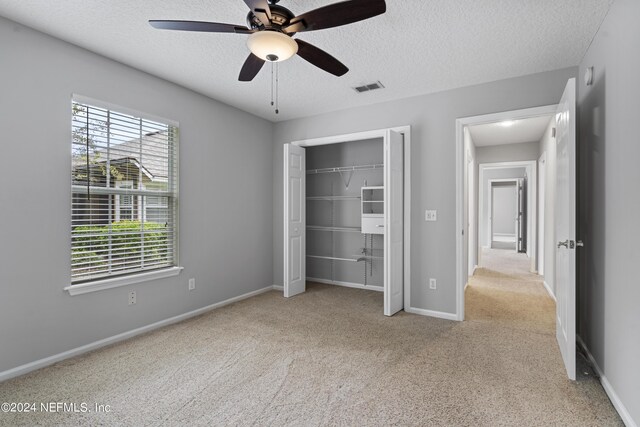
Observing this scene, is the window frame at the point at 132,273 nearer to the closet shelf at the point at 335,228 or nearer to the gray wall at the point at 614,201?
the closet shelf at the point at 335,228

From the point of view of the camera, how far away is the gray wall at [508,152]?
6285mm

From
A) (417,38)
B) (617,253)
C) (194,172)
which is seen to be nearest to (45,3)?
(194,172)

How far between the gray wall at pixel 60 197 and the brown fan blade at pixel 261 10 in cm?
182

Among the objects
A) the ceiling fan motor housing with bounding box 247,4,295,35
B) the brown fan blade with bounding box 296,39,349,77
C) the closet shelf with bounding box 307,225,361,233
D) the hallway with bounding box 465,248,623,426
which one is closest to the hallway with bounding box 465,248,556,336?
the hallway with bounding box 465,248,623,426

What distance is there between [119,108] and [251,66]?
1429 mm

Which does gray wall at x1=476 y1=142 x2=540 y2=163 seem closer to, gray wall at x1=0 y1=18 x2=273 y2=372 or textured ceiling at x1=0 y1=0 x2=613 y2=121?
textured ceiling at x1=0 y1=0 x2=613 y2=121

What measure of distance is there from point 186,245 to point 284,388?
2.03 meters

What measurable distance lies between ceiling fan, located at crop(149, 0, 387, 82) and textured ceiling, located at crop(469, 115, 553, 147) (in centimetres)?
357

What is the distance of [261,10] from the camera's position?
1.76m

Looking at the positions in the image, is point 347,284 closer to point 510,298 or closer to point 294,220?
point 294,220

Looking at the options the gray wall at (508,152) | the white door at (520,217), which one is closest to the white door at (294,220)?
the gray wall at (508,152)

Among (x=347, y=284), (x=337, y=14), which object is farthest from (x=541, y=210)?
(x=337, y=14)

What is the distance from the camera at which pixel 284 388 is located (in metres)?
2.16

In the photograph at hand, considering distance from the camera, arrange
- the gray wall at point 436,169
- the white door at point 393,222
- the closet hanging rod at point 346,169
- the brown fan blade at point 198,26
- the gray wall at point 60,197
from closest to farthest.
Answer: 1. the brown fan blade at point 198,26
2. the gray wall at point 60,197
3. the gray wall at point 436,169
4. the white door at point 393,222
5. the closet hanging rod at point 346,169
